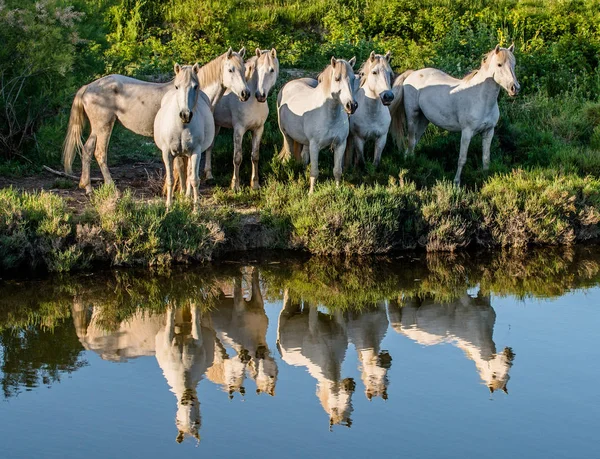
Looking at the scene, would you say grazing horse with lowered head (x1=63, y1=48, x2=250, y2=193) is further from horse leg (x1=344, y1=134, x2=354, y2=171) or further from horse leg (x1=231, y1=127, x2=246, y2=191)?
horse leg (x1=344, y1=134, x2=354, y2=171)

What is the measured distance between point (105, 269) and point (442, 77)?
5.88m

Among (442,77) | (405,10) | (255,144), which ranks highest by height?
(405,10)

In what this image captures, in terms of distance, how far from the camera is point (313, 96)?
1209 cm

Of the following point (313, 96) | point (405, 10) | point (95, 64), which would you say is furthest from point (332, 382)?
point (405, 10)

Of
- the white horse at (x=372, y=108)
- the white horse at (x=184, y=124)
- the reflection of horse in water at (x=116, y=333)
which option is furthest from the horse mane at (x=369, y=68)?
the reflection of horse in water at (x=116, y=333)

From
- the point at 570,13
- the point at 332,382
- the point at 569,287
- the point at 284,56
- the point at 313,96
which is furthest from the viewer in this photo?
the point at 570,13

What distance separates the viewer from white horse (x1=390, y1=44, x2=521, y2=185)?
41.6 ft

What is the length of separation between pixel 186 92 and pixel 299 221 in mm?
2001

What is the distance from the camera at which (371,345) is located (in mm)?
8438

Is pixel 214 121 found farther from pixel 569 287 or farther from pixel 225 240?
pixel 569 287

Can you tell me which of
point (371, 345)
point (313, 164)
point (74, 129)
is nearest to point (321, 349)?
point (371, 345)

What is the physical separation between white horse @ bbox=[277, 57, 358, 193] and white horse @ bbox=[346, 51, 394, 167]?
326mm

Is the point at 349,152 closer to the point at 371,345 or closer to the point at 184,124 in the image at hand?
the point at 184,124

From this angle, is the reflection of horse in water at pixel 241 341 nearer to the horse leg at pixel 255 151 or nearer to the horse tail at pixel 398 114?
the horse leg at pixel 255 151
